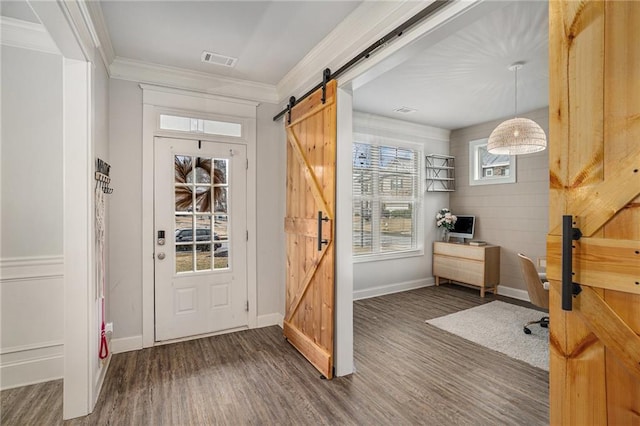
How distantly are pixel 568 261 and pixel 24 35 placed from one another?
12.7ft

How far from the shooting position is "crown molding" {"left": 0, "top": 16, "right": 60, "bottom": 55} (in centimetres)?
246

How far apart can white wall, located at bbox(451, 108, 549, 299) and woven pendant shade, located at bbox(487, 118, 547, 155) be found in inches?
62.2

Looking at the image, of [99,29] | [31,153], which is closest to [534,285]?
[99,29]

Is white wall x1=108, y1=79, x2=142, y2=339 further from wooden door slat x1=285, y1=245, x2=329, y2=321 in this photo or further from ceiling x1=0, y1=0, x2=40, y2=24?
wooden door slat x1=285, y1=245, x2=329, y2=321

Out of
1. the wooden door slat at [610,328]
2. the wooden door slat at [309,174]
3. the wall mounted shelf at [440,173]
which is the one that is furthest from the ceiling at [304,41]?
the wall mounted shelf at [440,173]

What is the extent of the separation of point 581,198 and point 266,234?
10.00ft

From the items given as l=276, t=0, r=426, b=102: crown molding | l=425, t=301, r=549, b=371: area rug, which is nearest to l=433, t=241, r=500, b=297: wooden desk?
l=425, t=301, r=549, b=371: area rug

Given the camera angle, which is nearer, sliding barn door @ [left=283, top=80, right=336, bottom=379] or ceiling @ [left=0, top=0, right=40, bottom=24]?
ceiling @ [left=0, top=0, right=40, bottom=24]

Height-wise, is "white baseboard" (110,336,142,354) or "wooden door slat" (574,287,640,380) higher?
"wooden door slat" (574,287,640,380)

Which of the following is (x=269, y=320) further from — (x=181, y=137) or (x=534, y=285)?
(x=534, y=285)

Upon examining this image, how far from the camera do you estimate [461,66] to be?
3.26m

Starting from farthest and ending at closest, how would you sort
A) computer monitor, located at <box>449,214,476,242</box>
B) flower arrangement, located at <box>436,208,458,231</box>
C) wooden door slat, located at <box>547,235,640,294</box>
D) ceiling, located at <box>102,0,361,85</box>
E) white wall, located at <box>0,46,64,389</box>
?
flower arrangement, located at <box>436,208,458,231</box>
computer monitor, located at <box>449,214,476,242</box>
white wall, located at <box>0,46,64,389</box>
ceiling, located at <box>102,0,361,85</box>
wooden door slat, located at <box>547,235,640,294</box>

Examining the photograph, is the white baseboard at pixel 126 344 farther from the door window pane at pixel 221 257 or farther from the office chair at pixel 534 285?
the office chair at pixel 534 285

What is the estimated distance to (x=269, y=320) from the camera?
149 inches
